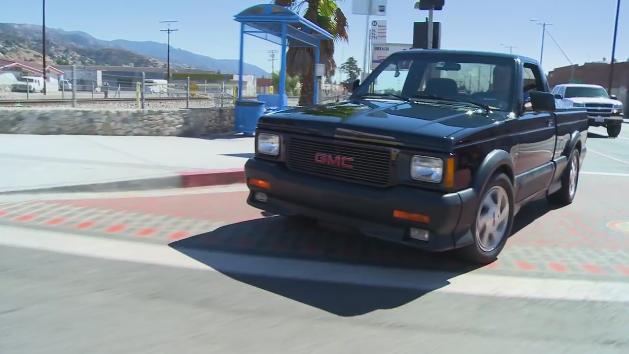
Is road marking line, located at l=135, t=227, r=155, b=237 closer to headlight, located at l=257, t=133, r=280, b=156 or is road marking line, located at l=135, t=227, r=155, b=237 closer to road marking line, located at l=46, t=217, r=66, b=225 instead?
road marking line, located at l=46, t=217, r=66, b=225

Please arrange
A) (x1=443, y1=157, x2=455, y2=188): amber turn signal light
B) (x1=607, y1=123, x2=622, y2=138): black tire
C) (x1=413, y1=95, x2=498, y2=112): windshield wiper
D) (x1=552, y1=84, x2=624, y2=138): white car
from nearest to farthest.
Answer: (x1=443, y1=157, x2=455, y2=188): amber turn signal light
(x1=413, y1=95, x2=498, y2=112): windshield wiper
(x1=552, y1=84, x2=624, y2=138): white car
(x1=607, y1=123, x2=622, y2=138): black tire

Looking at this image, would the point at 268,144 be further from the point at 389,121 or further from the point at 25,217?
the point at 25,217

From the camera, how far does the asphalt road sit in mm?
3443

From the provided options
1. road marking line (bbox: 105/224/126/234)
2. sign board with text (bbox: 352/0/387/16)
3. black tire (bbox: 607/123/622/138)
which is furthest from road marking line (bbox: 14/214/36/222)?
black tire (bbox: 607/123/622/138)

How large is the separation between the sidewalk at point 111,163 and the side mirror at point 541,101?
14.5 ft

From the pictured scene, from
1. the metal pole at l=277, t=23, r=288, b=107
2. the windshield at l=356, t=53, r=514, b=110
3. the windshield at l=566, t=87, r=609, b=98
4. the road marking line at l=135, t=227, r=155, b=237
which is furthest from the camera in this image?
the windshield at l=566, t=87, r=609, b=98

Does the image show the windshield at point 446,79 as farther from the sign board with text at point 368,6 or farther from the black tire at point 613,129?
the black tire at point 613,129

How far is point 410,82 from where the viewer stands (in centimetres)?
605

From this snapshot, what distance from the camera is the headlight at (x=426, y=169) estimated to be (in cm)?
420

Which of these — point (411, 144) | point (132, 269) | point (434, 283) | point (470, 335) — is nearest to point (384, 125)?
point (411, 144)

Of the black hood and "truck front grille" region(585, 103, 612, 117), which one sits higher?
"truck front grille" region(585, 103, 612, 117)

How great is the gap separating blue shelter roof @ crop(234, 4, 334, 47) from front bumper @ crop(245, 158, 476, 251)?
27.2 ft

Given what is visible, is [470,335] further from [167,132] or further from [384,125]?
[167,132]

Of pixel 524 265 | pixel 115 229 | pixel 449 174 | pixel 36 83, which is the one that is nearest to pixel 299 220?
pixel 115 229
